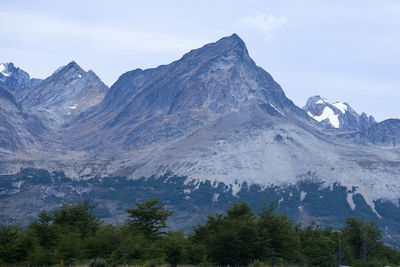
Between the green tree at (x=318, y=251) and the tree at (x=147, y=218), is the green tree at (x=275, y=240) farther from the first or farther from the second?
the tree at (x=147, y=218)

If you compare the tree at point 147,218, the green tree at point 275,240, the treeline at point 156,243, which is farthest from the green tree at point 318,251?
the tree at point 147,218

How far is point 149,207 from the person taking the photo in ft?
279

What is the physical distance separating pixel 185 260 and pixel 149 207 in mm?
18163

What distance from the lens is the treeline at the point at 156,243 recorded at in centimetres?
6594

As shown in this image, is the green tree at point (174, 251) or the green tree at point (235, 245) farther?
the green tree at point (235, 245)

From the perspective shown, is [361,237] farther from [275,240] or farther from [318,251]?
[275,240]

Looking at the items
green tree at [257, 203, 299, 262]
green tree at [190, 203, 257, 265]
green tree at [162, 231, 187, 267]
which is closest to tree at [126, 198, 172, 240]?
green tree at [190, 203, 257, 265]

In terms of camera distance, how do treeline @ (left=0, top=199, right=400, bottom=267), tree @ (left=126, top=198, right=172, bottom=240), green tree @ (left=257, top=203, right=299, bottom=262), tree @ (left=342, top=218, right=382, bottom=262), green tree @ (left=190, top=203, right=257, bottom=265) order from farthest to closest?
tree @ (left=342, top=218, right=382, bottom=262) → tree @ (left=126, top=198, right=172, bottom=240) → green tree @ (left=257, top=203, right=299, bottom=262) → green tree @ (left=190, top=203, right=257, bottom=265) → treeline @ (left=0, top=199, right=400, bottom=267)

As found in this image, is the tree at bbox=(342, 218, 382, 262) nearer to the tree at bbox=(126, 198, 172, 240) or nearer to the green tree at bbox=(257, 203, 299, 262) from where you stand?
the green tree at bbox=(257, 203, 299, 262)

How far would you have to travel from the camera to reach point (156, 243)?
72.9m

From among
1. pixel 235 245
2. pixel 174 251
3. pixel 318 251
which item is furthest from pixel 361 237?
pixel 174 251

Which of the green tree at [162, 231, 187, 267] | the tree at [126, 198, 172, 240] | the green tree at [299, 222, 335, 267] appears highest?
the tree at [126, 198, 172, 240]

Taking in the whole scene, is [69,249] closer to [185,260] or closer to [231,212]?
[185,260]

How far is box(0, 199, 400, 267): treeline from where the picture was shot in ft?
216
